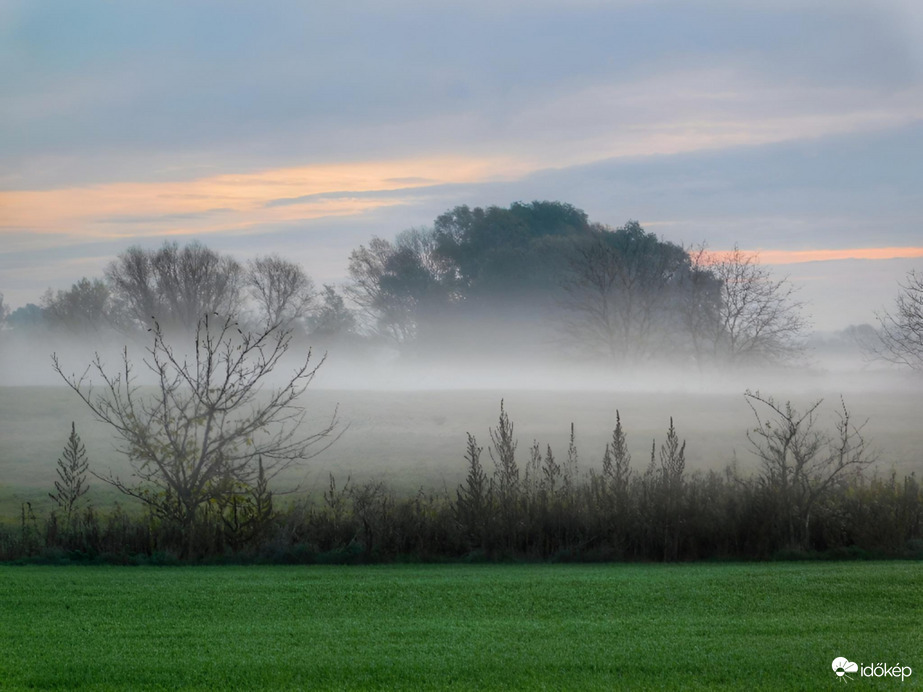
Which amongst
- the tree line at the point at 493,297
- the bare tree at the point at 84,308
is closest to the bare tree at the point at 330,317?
the tree line at the point at 493,297

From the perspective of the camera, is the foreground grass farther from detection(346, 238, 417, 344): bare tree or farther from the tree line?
detection(346, 238, 417, 344): bare tree

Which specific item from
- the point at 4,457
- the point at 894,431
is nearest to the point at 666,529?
the point at 894,431

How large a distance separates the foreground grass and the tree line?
38589mm

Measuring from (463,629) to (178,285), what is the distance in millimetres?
48078

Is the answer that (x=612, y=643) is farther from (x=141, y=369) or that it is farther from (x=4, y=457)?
(x=141, y=369)

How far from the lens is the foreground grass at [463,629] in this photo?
6914 millimetres

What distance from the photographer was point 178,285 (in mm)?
53031

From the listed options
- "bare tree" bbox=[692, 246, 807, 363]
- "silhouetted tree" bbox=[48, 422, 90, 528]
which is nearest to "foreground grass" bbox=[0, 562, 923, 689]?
"silhouetted tree" bbox=[48, 422, 90, 528]

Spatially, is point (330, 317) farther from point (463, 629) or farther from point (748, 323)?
point (463, 629)

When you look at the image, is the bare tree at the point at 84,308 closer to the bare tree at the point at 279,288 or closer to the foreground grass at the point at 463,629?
the bare tree at the point at 279,288

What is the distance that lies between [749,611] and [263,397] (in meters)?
37.7

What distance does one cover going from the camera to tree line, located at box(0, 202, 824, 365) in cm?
4862

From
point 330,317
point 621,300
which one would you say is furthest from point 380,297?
point 621,300

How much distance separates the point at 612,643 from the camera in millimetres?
7582
